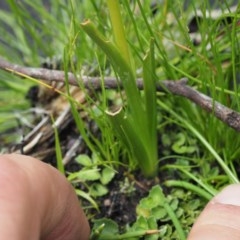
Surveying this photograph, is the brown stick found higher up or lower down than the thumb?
higher up

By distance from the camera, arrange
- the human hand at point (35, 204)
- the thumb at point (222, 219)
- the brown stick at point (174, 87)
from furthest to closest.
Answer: the brown stick at point (174, 87)
the thumb at point (222, 219)
the human hand at point (35, 204)

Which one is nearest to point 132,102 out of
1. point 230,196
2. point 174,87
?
point 174,87

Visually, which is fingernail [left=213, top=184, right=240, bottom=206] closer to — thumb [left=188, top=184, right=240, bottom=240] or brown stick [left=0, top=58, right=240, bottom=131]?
thumb [left=188, top=184, right=240, bottom=240]

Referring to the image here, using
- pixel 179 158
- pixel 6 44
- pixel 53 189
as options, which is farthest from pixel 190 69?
pixel 6 44

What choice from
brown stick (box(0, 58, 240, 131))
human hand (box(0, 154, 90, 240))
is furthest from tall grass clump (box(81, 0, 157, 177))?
human hand (box(0, 154, 90, 240))

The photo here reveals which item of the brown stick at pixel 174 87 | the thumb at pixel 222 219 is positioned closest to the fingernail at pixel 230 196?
the thumb at pixel 222 219

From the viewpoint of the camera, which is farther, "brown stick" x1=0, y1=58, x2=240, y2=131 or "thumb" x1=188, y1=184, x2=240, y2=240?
"brown stick" x1=0, y1=58, x2=240, y2=131

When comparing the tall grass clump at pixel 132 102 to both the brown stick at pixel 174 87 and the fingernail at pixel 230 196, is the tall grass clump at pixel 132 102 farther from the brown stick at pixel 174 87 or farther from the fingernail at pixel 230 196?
the fingernail at pixel 230 196
